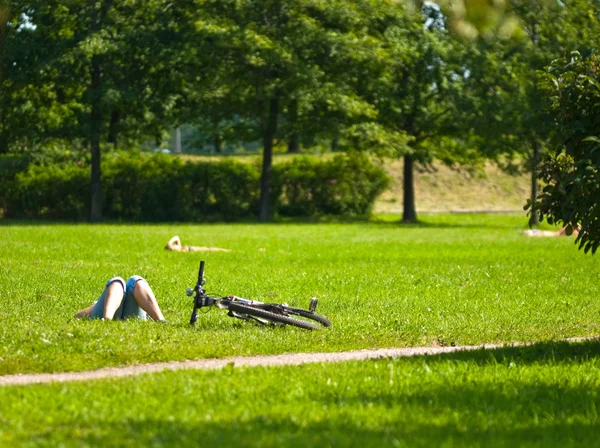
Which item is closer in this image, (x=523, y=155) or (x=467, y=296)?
(x=467, y=296)

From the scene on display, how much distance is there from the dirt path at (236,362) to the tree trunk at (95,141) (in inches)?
1227

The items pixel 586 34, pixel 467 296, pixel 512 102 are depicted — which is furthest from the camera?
pixel 512 102

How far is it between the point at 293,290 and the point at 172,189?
29.2 meters

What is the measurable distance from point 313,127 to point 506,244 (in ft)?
50.2

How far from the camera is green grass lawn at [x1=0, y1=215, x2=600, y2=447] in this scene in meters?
7.00

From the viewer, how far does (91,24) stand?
4209cm

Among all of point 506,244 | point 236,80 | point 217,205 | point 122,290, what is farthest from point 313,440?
point 217,205

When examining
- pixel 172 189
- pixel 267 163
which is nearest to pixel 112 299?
pixel 267 163

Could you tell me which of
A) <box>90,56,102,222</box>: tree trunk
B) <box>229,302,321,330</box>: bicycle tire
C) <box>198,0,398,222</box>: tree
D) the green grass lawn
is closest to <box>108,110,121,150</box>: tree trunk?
<box>90,56,102,222</box>: tree trunk

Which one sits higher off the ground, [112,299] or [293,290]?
[112,299]

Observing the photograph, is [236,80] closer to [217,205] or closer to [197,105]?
[197,105]

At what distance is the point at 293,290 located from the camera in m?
17.3

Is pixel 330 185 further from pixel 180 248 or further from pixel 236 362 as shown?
pixel 236 362

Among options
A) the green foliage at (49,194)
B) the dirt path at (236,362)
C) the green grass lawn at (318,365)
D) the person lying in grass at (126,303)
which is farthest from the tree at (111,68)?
the dirt path at (236,362)
